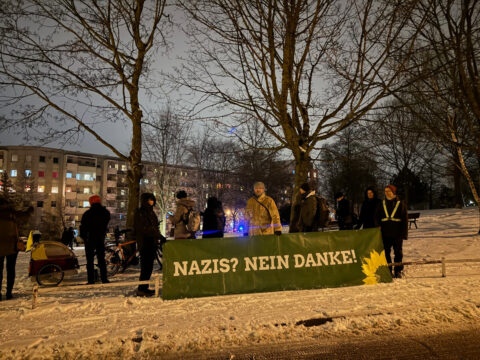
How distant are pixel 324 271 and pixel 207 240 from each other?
7.98 ft

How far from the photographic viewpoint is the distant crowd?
6.61m

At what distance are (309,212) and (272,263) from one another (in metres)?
1.90

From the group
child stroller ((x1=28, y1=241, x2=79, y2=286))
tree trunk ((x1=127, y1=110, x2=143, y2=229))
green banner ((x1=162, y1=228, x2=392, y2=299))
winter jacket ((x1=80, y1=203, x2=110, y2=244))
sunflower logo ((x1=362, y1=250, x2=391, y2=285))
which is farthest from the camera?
tree trunk ((x1=127, y1=110, x2=143, y2=229))

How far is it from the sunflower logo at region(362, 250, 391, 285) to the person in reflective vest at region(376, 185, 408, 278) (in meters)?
0.69

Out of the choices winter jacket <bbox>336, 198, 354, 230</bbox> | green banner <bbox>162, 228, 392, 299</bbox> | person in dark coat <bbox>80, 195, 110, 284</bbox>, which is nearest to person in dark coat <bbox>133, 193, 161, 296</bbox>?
green banner <bbox>162, 228, 392, 299</bbox>

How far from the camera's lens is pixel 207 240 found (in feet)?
20.8

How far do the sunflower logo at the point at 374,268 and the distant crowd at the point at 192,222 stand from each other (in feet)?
2.37

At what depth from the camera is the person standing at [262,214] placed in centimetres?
734

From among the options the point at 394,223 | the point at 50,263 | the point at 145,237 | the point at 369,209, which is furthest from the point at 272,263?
the point at 50,263

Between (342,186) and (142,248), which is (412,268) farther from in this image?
(342,186)

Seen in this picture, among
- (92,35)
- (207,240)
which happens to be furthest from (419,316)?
(92,35)

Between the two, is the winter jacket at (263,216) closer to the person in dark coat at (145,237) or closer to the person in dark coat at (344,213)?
the person in dark coat at (145,237)

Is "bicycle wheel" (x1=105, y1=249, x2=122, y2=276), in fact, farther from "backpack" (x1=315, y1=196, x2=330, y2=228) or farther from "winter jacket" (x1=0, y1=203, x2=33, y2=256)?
"backpack" (x1=315, y1=196, x2=330, y2=228)

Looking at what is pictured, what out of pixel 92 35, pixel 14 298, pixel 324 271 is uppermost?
pixel 92 35
